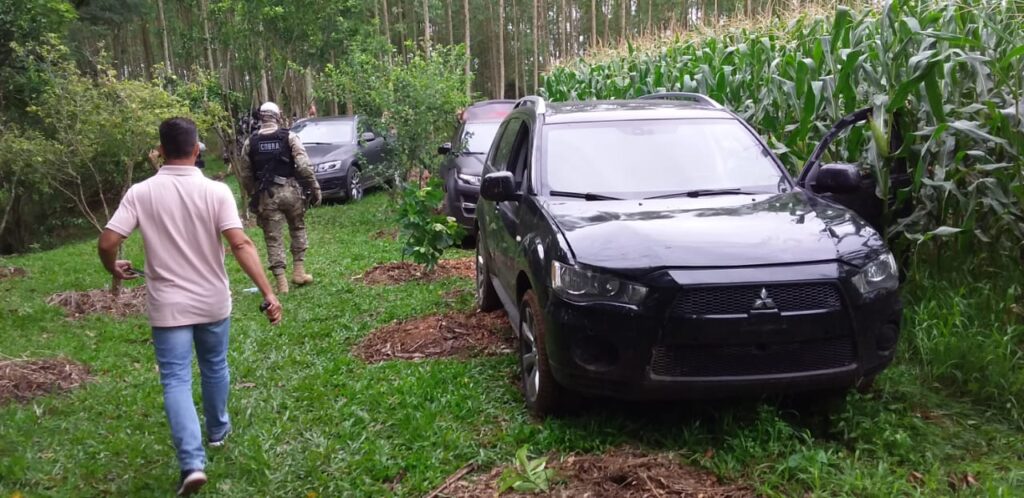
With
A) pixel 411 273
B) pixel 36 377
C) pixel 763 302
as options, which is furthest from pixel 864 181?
pixel 36 377

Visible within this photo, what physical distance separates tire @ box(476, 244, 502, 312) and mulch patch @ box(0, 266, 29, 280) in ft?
23.2

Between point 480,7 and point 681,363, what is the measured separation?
139 ft

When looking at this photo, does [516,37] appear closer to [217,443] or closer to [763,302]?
[217,443]

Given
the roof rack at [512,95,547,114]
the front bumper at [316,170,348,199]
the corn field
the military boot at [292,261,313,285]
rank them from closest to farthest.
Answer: the corn field → the roof rack at [512,95,547,114] → the military boot at [292,261,313,285] → the front bumper at [316,170,348,199]

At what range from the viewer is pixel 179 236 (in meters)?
3.71

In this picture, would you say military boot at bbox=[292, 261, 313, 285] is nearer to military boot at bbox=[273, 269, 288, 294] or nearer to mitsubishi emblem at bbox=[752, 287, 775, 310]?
military boot at bbox=[273, 269, 288, 294]

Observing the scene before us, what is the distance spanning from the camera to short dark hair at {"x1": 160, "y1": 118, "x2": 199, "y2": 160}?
3760 millimetres

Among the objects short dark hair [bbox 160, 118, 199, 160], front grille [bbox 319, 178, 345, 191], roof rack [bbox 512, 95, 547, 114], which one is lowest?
front grille [bbox 319, 178, 345, 191]

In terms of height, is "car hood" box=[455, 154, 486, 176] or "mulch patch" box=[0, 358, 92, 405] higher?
"car hood" box=[455, 154, 486, 176]

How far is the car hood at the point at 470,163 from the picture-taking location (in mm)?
10594

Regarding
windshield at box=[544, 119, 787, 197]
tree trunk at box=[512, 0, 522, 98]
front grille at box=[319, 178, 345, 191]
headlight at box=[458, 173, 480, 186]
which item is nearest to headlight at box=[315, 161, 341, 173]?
front grille at box=[319, 178, 345, 191]

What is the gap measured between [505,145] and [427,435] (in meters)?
2.86

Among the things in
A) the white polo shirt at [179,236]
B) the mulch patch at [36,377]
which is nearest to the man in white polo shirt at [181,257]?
the white polo shirt at [179,236]

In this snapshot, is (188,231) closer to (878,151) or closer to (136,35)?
(878,151)
